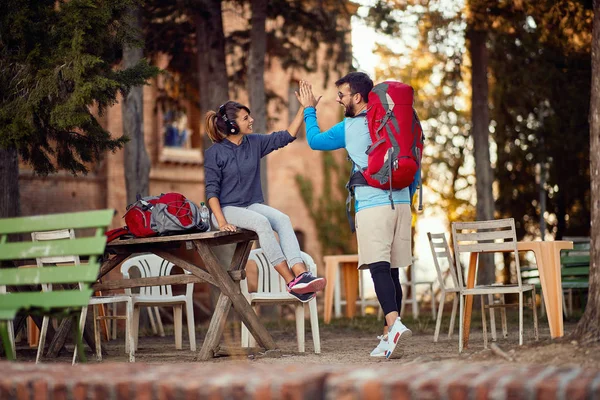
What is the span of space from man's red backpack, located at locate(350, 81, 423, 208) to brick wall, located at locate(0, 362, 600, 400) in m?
3.25

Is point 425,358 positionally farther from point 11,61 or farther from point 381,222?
point 11,61

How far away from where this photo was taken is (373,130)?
7.69 meters

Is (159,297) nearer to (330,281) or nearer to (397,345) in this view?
(397,345)

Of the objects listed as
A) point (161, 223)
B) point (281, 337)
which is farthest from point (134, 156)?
point (161, 223)

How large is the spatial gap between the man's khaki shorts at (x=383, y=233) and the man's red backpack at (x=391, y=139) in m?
0.20

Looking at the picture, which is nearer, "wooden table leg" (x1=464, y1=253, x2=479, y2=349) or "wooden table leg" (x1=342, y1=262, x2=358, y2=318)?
"wooden table leg" (x1=464, y1=253, x2=479, y2=349)

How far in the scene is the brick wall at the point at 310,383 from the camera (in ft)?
12.9

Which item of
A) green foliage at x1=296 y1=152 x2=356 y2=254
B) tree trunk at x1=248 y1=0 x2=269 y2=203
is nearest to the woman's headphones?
tree trunk at x1=248 y1=0 x2=269 y2=203

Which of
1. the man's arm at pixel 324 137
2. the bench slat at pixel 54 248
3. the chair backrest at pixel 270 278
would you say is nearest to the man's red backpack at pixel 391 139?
the man's arm at pixel 324 137

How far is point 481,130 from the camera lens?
17.0m

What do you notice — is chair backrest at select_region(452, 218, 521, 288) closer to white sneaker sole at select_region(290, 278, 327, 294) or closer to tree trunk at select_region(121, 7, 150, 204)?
white sneaker sole at select_region(290, 278, 327, 294)

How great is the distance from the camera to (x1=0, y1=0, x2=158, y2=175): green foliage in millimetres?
8266

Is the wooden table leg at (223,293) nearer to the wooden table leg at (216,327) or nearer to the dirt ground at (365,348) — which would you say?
the wooden table leg at (216,327)

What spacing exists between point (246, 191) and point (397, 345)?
1.77m
